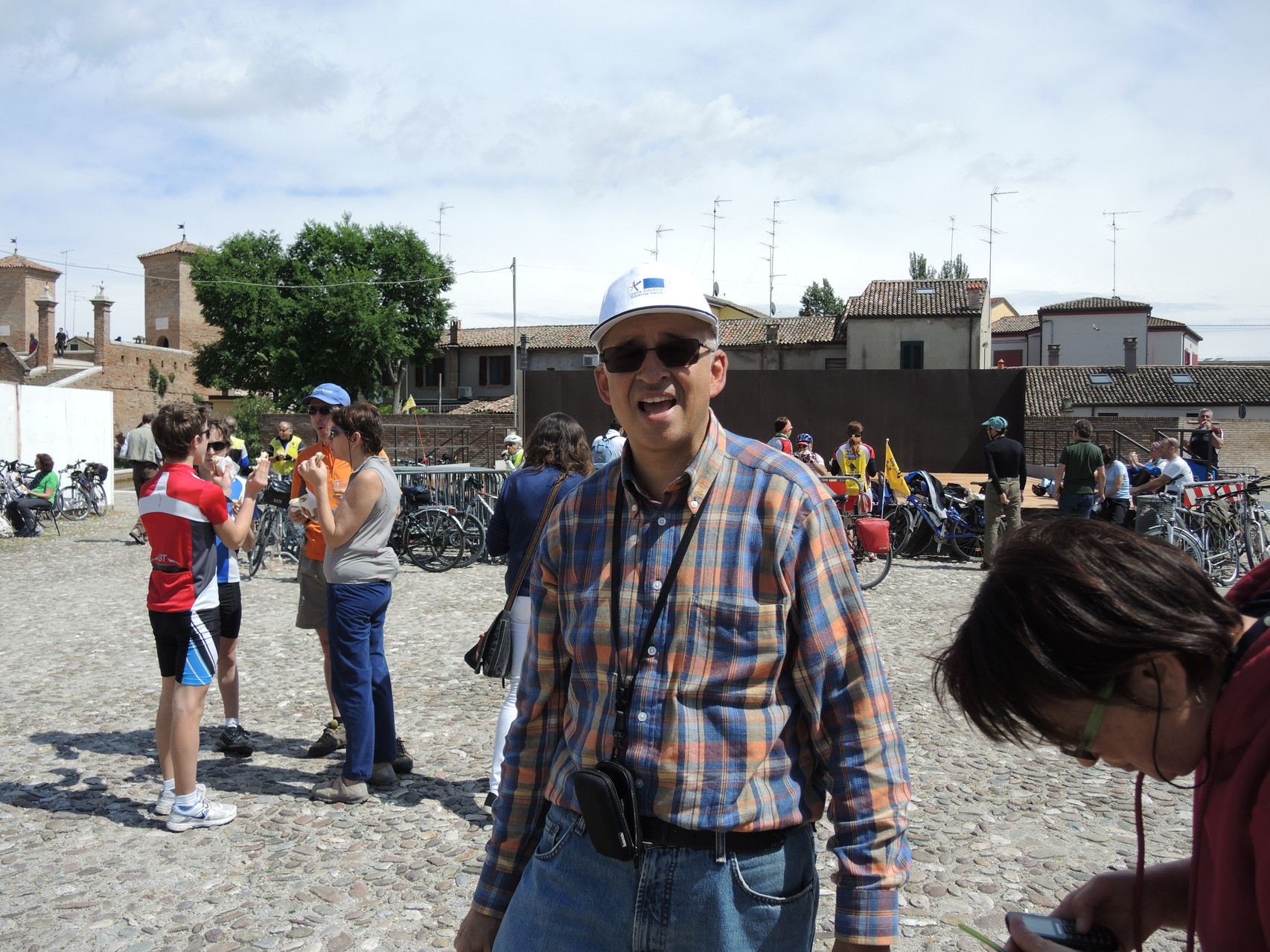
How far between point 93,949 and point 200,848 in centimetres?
85

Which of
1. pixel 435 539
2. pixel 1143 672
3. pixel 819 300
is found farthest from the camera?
pixel 819 300

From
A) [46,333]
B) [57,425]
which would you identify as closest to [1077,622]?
[57,425]

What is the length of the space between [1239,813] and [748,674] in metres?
0.79

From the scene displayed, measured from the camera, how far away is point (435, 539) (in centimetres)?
1284

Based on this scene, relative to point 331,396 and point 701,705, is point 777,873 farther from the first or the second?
point 331,396

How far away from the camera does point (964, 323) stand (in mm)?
44375

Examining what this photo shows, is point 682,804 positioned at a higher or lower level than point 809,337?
lower

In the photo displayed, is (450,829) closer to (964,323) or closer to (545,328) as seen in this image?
(964,323)

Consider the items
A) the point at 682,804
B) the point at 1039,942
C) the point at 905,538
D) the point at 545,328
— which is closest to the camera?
the point at 1039,942

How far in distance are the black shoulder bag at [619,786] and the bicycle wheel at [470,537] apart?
11.3 m

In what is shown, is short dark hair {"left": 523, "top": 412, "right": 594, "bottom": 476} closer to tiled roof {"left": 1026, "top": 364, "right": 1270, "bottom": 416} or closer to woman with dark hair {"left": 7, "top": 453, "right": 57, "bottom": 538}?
woman with dark hair {"left": 7, "top": 453, "right": 57, "bottom": 538}

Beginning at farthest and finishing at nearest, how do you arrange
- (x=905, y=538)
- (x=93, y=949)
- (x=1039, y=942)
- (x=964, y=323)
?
1. (x=964, y=323)
2. (x=905, y=538)
3. (x=93, y=949)
4. (x=1039, y=942)

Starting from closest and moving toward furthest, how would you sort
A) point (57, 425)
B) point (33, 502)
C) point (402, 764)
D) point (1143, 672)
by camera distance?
point (1143, 672) < point (402, 764) < point (33, 502) < point (57, 425)

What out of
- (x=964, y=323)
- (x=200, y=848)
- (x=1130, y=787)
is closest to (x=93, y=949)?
(x=200, y=848)
